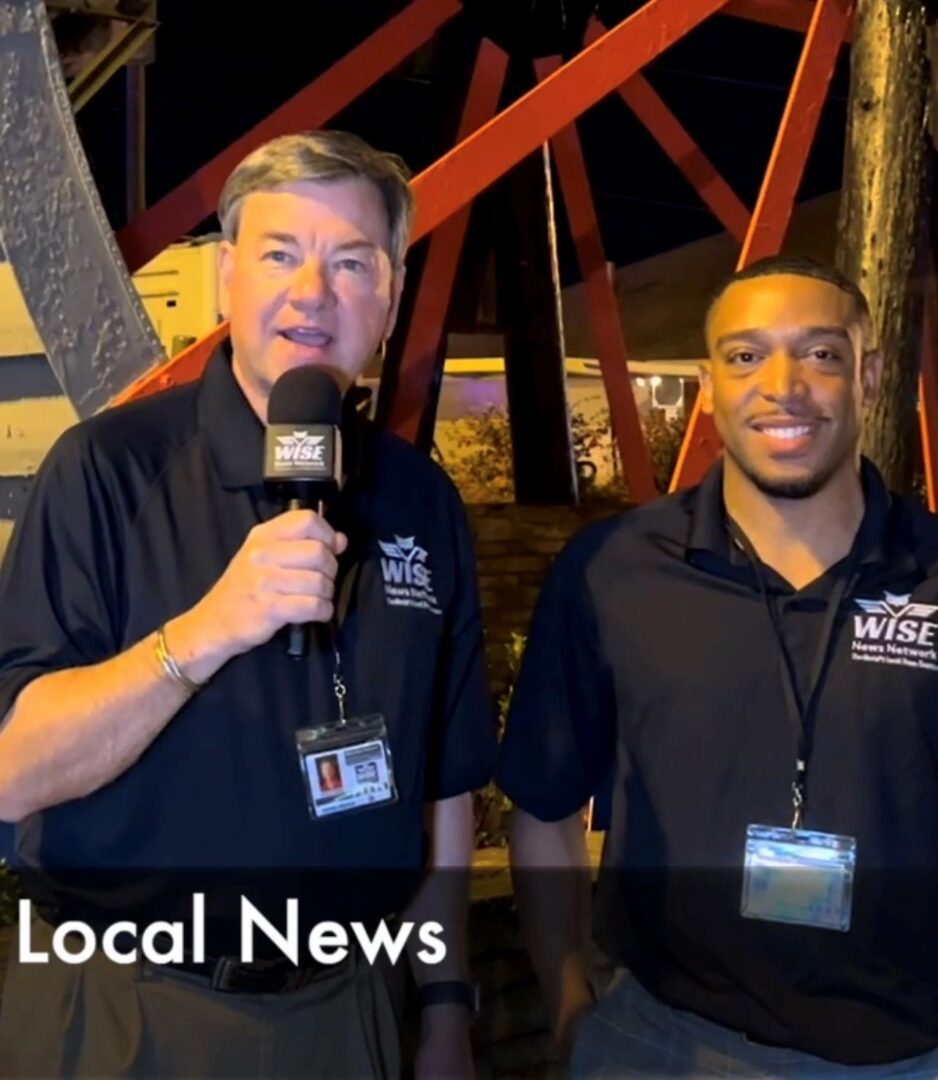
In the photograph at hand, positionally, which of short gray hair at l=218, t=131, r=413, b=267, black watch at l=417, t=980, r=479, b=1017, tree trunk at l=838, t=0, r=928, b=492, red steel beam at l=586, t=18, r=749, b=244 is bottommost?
black watch at l=417, t=980, r=479, b=1017

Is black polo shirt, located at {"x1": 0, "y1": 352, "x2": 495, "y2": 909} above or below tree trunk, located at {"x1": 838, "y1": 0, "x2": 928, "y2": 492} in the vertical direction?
below

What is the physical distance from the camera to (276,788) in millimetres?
1707

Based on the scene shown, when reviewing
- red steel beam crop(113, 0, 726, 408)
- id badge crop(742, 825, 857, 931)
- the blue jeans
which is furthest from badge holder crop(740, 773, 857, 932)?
red steel beam crop(113, 0, 726, 408)

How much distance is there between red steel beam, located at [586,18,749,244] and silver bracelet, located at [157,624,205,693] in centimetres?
474

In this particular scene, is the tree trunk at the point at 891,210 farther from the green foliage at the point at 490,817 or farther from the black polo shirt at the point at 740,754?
the black polo shirt at the point at 740,754

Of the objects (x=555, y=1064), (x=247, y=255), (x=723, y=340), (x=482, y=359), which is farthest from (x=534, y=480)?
(x=247, y=255)

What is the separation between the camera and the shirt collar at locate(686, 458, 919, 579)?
2.04 meters

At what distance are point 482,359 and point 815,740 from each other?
6.74 meters

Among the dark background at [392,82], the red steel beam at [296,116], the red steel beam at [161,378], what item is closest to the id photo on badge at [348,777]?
the red steel beam at [161,378]

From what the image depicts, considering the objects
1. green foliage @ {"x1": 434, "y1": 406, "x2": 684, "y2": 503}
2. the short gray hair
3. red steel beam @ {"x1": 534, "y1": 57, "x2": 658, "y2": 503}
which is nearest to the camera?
the short gray hair

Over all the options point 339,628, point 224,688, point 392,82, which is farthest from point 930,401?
point 224,688

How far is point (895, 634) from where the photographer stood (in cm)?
199

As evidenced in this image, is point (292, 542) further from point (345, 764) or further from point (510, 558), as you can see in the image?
point (510, 558)

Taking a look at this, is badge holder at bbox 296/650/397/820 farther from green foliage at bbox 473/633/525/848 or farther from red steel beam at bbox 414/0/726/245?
green foliage at bbox 473/633/525/848
